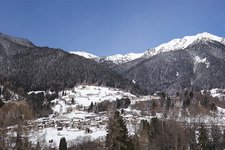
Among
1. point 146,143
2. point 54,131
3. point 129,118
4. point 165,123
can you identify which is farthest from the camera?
point 129,118

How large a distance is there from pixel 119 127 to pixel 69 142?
262 feet

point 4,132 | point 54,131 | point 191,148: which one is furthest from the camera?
point 54,131

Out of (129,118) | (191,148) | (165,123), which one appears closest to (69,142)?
(165,123)

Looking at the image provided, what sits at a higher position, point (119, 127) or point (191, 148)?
point (119, 127)

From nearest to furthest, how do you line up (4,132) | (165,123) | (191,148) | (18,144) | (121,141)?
1. (4,132)
2. (18,144)
3. (121,141)
4. (191,148)
5. (165,123)

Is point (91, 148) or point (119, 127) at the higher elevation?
point (119, 127)

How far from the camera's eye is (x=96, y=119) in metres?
194

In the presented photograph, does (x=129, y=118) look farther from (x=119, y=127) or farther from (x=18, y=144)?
(x=18, y=144)

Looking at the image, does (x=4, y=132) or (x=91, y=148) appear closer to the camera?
(x=4, y=132)

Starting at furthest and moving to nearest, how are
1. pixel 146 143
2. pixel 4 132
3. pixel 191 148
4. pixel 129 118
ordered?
pixel 129 118 < pixel 191 148 < pixel 146 143 < pixel 4 132

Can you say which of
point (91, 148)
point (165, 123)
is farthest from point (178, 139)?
point (91, 148)

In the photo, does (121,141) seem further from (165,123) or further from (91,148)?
(165,123)

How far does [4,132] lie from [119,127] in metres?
24.4

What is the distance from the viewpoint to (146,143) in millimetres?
103688
